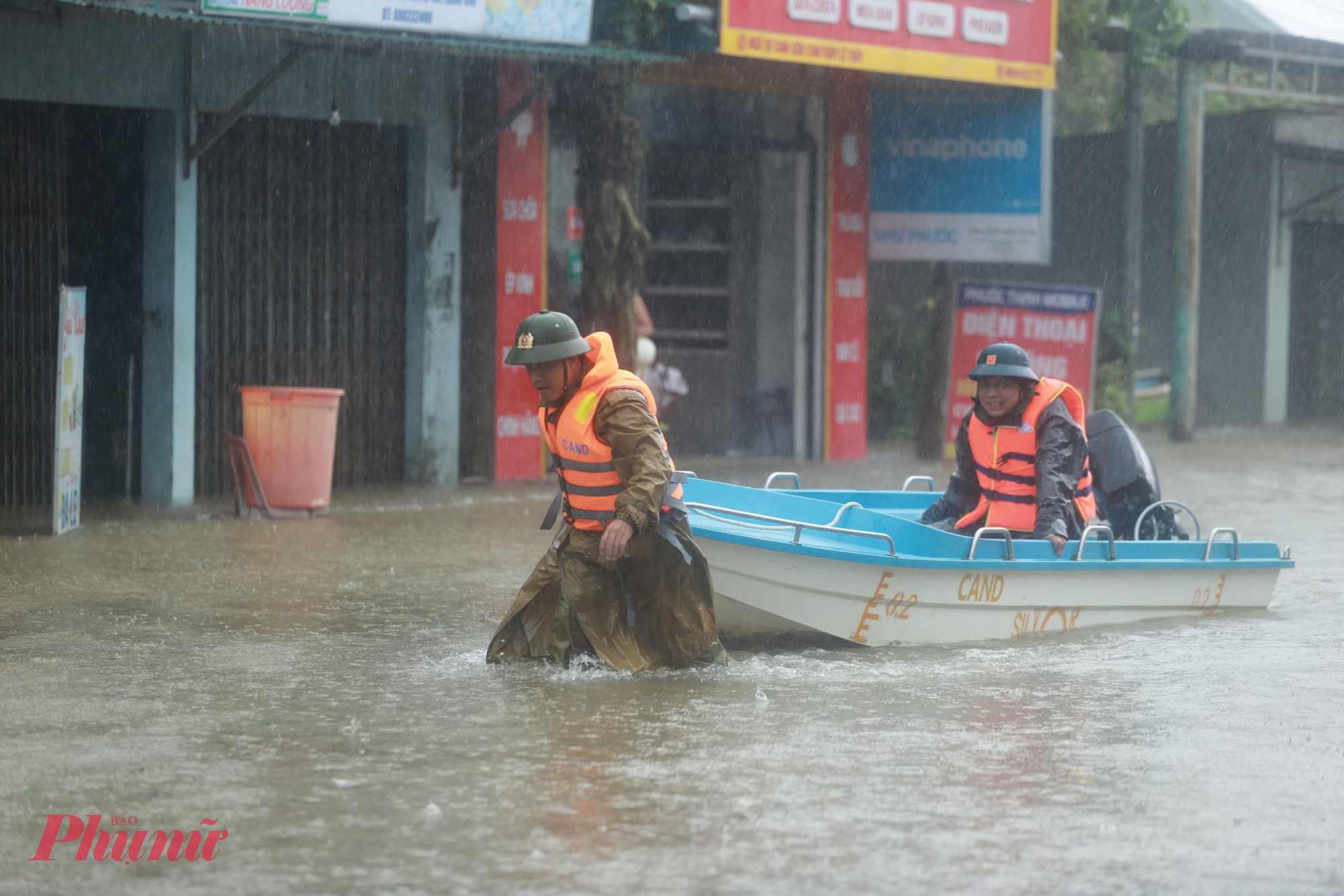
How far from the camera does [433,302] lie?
584 inches

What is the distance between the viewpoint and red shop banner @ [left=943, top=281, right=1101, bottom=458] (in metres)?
17.3

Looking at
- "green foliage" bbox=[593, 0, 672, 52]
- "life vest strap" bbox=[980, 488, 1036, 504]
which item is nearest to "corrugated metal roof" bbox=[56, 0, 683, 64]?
"green foliage" bbox=[593, 0, 672, 52]

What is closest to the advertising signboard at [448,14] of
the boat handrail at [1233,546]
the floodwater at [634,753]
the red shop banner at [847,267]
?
the red shop banner at [847,267]

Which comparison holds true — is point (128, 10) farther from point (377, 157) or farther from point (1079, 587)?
point (1079, 587)

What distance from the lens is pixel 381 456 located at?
49.5 ft

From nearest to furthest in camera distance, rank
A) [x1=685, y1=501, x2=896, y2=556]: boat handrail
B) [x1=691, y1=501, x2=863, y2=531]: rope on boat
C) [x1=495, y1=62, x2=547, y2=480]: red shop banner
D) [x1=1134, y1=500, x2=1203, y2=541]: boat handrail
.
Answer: [x1=685, y1=501, x2=896, y2=556]: boat handrail
[x1=691, y1=501, x2=863, y2=531]: rope on boat
[x1=1134, y1=500, x2=1203, y2=541]: boat handrail
[x1=495, y1=62, x2=547, y2=480]: red shop banner

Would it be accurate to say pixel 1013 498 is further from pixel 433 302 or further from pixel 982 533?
pixel 433 302

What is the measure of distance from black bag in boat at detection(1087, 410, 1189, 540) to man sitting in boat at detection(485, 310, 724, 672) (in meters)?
3.09

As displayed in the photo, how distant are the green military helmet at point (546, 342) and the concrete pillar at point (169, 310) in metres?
6.87

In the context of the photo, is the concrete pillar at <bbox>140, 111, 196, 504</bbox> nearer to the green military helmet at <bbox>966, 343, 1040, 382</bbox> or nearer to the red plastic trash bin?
the red plastic trash bin

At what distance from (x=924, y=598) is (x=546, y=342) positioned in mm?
2301

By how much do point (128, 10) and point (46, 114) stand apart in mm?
2145

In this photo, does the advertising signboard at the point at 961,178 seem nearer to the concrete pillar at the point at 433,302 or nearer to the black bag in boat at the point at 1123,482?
the concrete pillar at the point at 433,302

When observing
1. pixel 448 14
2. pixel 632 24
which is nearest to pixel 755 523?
pixel 448 14
